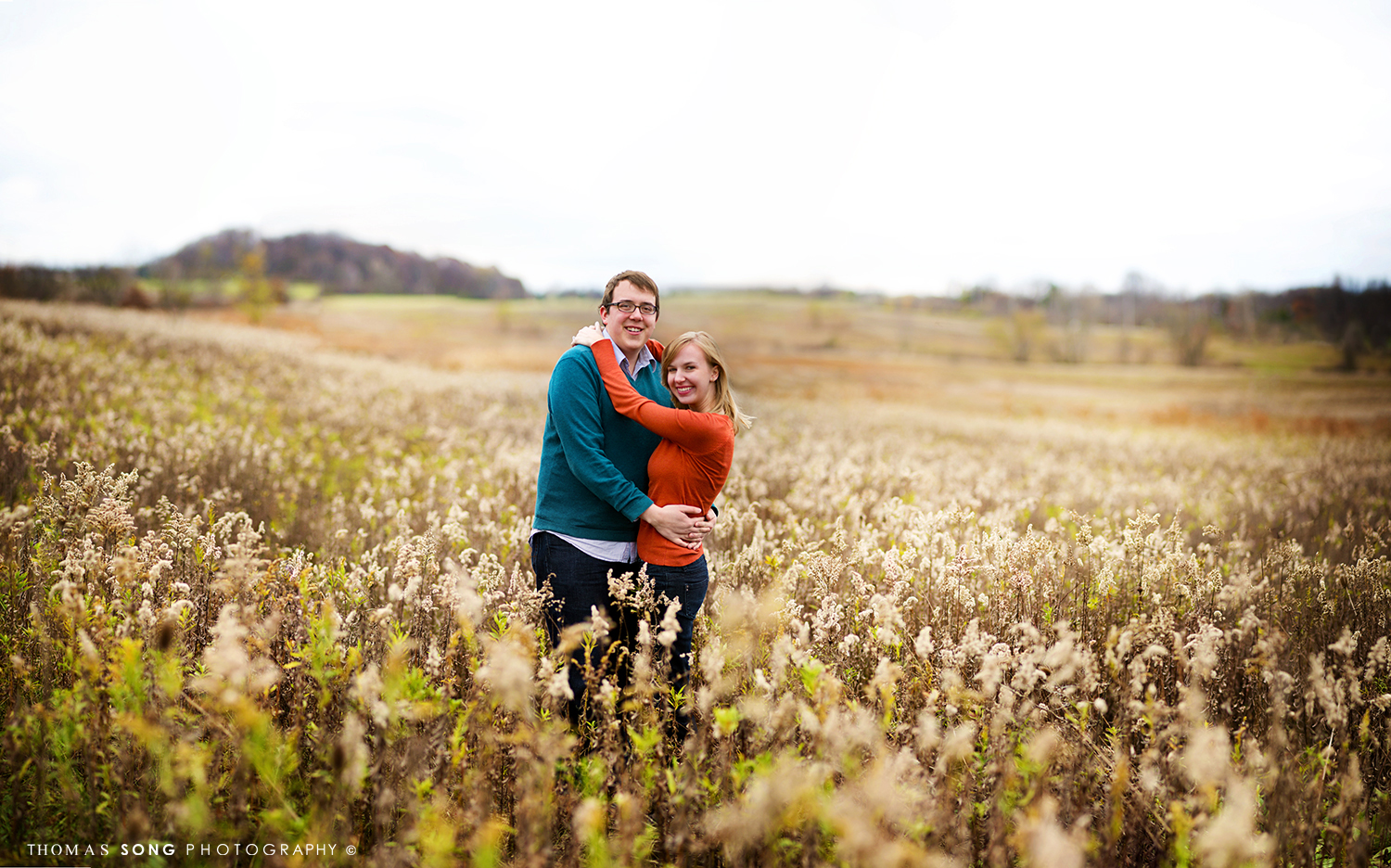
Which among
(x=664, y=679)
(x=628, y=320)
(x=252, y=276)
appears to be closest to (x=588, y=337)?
(x=628, y=320)

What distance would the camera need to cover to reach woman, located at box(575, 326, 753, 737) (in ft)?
10.6

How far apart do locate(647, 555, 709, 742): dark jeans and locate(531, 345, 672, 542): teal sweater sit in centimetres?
29

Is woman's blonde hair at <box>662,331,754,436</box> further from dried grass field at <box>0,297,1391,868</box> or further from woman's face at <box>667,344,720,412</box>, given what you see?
dried grass field at <box>0,297,1391,868</box>

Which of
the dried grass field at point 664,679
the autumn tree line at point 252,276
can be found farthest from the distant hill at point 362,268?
the dried grass field at point 664,679

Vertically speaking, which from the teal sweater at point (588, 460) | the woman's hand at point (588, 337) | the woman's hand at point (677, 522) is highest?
the woman's hand at point (588, 337)

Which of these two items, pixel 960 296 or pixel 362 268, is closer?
pixel 362 268

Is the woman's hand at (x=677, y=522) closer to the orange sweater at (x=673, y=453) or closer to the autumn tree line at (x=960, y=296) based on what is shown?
the orange sweater at (x=673, y=453)

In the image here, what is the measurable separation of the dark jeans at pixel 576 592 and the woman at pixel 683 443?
0.24 metres

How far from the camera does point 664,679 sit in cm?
280

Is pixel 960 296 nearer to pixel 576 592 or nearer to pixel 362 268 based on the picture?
pixel 362 268

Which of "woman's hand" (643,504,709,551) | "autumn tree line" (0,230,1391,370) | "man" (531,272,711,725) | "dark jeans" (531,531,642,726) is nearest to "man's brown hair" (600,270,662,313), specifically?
"man" (531,272,711,725)

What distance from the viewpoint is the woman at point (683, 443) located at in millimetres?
3229

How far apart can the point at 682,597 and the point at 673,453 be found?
737 millimetres

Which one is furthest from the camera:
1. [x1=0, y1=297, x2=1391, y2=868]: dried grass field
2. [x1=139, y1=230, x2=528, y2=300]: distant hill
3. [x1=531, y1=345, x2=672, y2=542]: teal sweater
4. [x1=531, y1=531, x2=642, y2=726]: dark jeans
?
[x1=139, y1=230, x2=528, y2=300]: distant hill
